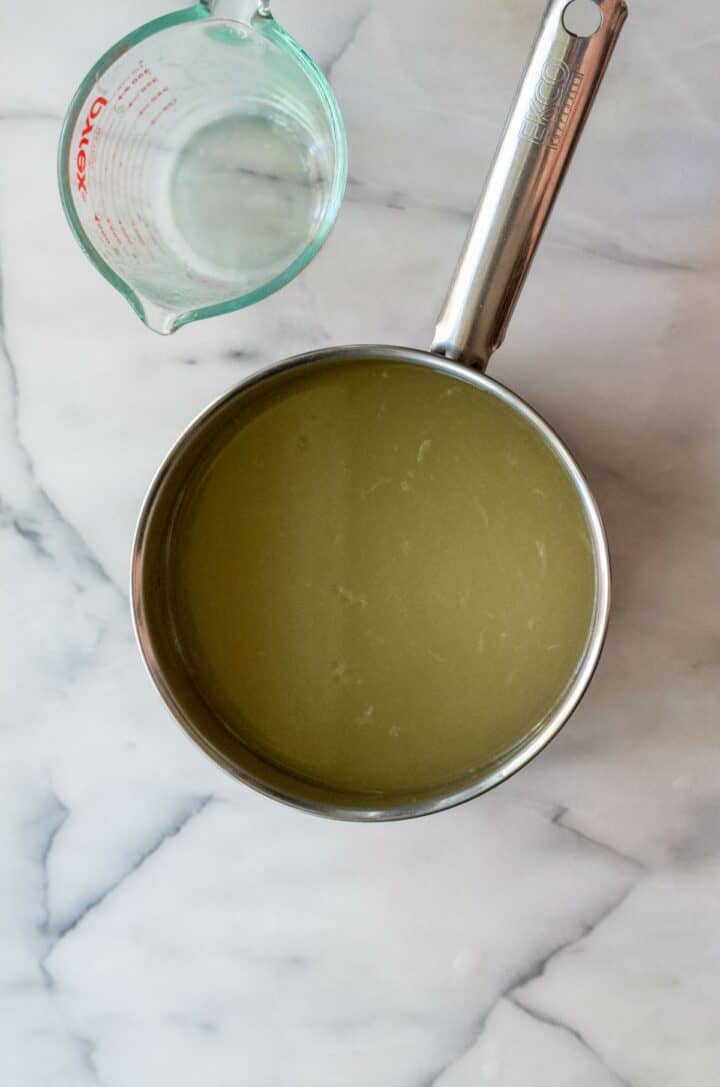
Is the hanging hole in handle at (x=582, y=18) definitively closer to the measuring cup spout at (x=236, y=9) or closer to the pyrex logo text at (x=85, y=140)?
the measuring cup spout at (x=236, y=9)

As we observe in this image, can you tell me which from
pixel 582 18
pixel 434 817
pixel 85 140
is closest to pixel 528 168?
pixel 582 18

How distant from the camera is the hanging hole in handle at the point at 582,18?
0.72 metres

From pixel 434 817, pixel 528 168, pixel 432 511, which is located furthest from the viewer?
pixel 434 817

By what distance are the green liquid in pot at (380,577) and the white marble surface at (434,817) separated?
103 mm

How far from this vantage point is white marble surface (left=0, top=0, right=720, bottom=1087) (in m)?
0.89

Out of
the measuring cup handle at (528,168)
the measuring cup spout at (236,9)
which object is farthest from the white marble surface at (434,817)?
the measuring cup handle at (528,168)

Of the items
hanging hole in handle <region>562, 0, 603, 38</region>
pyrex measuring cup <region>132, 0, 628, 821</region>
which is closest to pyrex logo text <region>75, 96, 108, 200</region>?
pyrex measuring cup <region>132, 0, 628, 821</region>

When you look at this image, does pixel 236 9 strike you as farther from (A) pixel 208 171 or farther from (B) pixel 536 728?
(B) pixel 536 728

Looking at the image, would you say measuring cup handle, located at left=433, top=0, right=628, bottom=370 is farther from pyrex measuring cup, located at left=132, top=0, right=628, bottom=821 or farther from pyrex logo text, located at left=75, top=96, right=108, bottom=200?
pyrex logo text, located at left=75, top=96, right=108, bottom=200

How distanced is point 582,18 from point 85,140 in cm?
41

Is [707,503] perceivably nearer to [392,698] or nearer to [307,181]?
[392,698]

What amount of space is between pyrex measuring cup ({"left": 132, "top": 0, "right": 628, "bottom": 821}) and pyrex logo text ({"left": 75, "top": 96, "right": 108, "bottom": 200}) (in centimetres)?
25

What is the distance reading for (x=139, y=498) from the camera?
3.08 ft

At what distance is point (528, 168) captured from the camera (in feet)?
2.39
